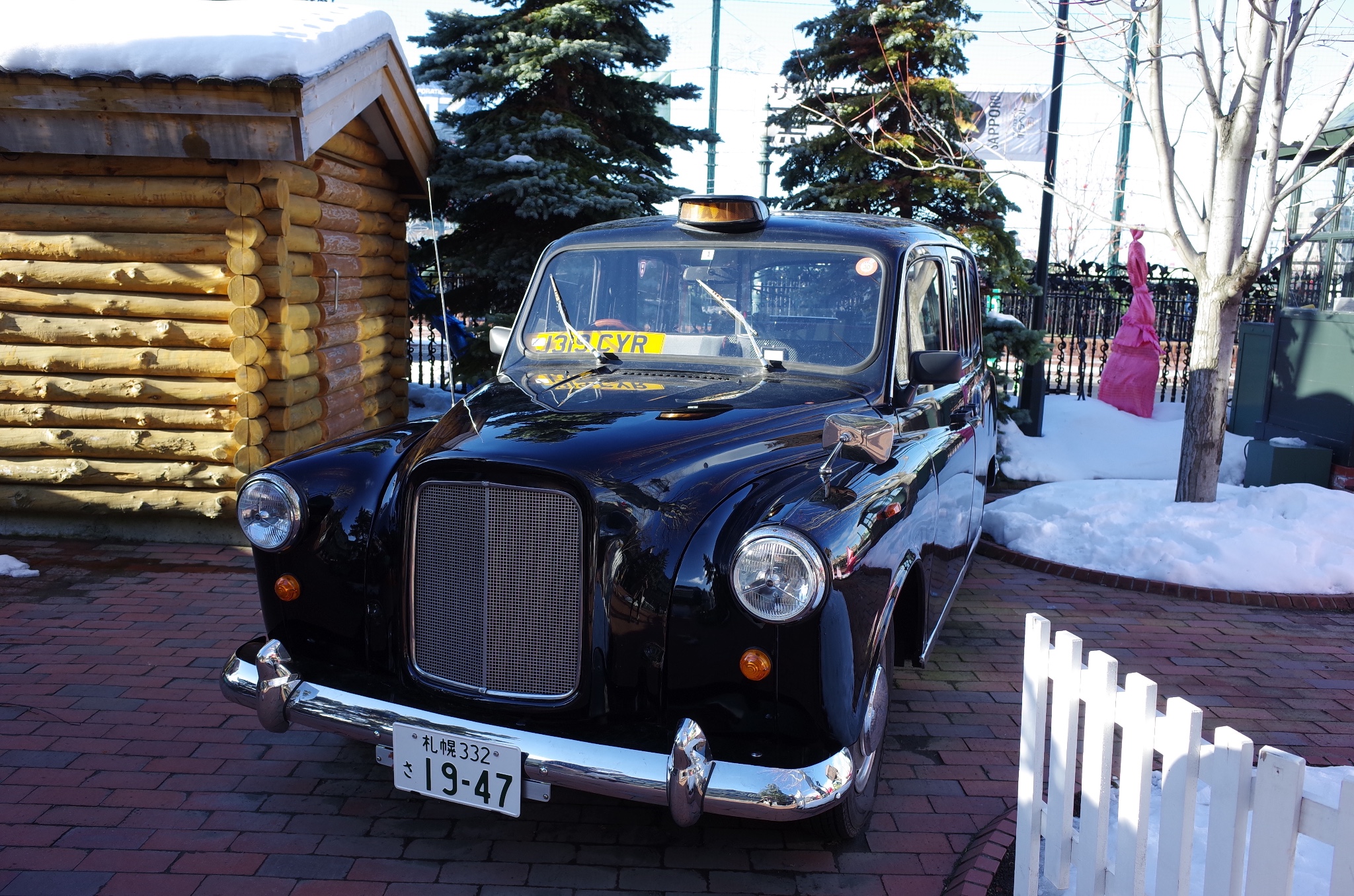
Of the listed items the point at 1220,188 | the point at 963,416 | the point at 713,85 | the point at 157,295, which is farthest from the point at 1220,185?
the point at 713,85

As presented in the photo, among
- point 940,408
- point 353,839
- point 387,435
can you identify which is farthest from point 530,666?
point 940,408

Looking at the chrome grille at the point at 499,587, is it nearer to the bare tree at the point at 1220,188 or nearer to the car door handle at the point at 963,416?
the car door handle at the point at 963,416

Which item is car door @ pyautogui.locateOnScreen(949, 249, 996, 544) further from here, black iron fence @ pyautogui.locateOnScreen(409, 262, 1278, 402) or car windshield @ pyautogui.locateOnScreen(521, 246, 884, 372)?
black iron fence @ pyautogui.locateOnScreen(409, 262, 1278, 402)

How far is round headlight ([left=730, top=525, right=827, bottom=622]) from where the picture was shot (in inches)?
108

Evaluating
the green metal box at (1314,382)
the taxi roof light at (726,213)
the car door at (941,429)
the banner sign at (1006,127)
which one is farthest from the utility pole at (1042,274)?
the taxi roof light at (726,213)

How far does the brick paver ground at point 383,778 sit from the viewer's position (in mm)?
3211

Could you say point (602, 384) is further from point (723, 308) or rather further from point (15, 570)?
point (15, 570)

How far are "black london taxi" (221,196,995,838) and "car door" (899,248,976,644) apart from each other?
72 millimetres

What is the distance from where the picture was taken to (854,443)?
321 cm

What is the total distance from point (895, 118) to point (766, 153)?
1.90 meters

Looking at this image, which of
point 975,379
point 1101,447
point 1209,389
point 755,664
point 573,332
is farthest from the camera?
point 1101,447

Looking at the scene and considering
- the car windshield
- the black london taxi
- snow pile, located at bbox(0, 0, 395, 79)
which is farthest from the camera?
snow pile, located at bbox(0, 0, 395, 79)

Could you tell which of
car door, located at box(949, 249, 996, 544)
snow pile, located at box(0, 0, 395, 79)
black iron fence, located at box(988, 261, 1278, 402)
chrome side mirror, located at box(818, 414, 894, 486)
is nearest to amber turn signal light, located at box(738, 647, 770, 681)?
chrome side mirror, located at box(818, 414, 894, 486)

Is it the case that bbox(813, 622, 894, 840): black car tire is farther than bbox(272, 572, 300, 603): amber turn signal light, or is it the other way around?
bbox(272, 572, 300, 603): amber turn signal light
